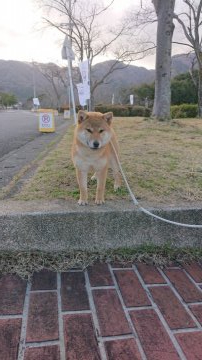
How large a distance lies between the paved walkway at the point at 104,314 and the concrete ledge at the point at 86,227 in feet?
0.70

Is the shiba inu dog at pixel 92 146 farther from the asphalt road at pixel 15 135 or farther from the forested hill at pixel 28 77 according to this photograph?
the forested hill at pixel 28 77

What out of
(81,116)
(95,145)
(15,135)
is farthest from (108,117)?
(15,135)

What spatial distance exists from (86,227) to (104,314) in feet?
2.08

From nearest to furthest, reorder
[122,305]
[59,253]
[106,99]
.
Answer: [122,305] → [59,253] → [106,99]

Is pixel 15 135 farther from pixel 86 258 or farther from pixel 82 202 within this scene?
pixel 86 258

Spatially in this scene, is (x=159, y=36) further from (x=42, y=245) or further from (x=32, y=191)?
(x=42, y=245)

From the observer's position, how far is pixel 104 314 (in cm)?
148

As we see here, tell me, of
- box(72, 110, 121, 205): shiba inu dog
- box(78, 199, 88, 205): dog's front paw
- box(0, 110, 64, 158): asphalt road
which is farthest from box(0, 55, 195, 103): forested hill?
box(78, 199, 88, 205): dog's front paw

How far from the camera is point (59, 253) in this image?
196 centimetres

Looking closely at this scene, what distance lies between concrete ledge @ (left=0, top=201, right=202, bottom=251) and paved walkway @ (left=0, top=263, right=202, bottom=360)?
0.21 m

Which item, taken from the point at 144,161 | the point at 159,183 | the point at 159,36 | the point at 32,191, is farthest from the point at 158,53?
the point at 32,191

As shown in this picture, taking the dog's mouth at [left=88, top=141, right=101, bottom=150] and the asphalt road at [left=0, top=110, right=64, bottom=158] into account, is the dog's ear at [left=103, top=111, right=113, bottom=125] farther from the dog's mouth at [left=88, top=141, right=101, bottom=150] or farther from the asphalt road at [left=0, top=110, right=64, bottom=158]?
the asphalt road at [left=0, top=110, right=64, bottom=158]

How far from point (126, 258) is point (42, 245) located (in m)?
0.57

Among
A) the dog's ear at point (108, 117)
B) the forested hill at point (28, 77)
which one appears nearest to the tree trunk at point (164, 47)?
the dog's ear at point (108, 117)
